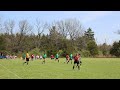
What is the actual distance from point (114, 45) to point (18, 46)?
2774cm

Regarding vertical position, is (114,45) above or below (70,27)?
below

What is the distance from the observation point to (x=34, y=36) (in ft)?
316
